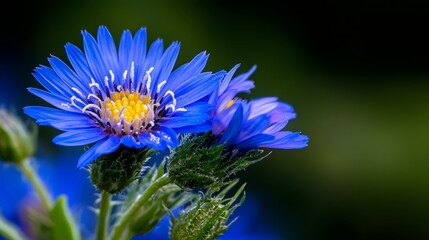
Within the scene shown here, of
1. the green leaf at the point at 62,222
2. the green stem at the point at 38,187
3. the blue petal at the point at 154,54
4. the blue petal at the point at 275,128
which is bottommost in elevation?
the green leaf at the point at 62,222

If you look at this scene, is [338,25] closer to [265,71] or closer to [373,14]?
[373,14]

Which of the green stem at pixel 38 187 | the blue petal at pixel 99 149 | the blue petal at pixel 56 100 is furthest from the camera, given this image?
the green stem at pixel 38 187

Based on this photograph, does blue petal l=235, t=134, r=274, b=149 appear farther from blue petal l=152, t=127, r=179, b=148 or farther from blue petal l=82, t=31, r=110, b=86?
blue petal l=82, t=31, r=110, b=86

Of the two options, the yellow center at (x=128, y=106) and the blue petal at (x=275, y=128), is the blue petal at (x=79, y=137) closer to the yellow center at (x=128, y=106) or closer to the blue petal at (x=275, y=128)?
the yellow center at (x=128, y=106)

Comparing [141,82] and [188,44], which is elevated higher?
[188,44]

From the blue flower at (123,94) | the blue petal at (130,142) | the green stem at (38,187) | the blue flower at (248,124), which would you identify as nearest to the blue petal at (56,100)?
the blue flower at (123,94)

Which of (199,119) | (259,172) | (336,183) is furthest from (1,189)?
(336,183)
